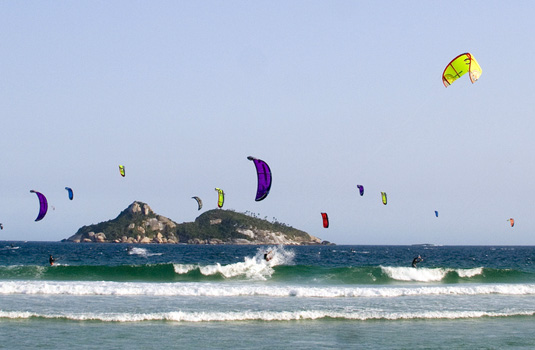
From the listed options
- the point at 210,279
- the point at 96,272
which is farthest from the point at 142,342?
the point at 96,272

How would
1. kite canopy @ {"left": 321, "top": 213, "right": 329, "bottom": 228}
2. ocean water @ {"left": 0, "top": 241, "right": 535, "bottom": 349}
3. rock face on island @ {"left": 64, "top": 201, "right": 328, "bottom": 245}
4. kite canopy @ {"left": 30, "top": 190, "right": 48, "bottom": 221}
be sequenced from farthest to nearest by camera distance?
rock face on island @ {"left": 64, "top": 201, "right": 328, "bottom": 245} → kite canopy @ {"left": 30, "top": 190, "right": 48, "bottom": 221} → kite canopy @ {"left": 321, "top": 213, "right": 329, "bottom": 228} → ocean water @ {"left": 0, "top": 241, "right": 535, "bottom": 349}

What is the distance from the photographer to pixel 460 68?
19234mm

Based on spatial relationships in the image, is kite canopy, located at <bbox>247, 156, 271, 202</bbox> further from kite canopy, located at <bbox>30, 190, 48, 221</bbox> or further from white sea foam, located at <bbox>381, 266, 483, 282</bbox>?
white sea foam, located at <bbox>381, 266, 483, 282</bbox>

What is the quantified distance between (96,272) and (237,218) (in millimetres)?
126204

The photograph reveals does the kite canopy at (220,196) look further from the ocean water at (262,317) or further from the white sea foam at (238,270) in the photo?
the ocean water at (262,317)

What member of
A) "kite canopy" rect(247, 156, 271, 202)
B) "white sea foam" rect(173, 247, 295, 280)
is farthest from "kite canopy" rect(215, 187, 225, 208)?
"kite canopy" rect(247, 156, 271, 202)

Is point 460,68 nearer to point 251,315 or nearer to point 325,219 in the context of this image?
point 325,219

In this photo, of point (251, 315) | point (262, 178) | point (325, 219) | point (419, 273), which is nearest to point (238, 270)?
point (325, 219)

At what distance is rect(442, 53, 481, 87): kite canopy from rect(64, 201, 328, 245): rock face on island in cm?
12680

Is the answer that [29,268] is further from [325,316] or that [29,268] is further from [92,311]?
[325,316]

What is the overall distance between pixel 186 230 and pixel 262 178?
136m

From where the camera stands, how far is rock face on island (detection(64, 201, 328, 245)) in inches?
5714

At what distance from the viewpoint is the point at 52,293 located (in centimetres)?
1992

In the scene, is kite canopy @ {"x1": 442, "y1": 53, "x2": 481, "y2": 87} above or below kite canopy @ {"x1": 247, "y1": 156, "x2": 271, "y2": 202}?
above
